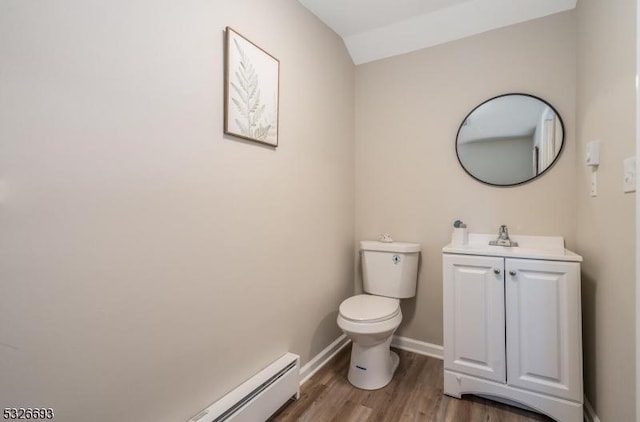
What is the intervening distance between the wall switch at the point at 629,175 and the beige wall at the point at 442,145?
Answer: 0.72m

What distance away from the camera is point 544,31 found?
180 centimetres

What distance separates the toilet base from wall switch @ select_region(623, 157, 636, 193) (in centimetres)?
135

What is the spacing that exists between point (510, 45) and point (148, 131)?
216 cm

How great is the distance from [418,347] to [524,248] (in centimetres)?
103

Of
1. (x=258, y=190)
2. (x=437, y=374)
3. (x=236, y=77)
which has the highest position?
(x=236, y=77)

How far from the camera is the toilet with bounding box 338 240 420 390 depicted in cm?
169

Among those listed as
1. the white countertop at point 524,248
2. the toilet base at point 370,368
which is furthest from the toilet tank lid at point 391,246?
the toilet base at point 370,368

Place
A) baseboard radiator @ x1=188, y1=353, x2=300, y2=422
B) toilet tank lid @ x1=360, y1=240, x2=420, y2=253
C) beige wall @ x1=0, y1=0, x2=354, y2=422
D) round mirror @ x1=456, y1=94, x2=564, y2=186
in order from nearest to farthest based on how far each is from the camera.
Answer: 1. beige wall @ x1=0, y1=0, x2=354, y2=422
2. baseboard radiator @ x1=188, y1=353, x2=300, y2=422
3. round mirror @ x1=456, y1=94, x2=564, y2=186
4. toilet tank lid @ x1=360, y1=240, x2=420, y2=253

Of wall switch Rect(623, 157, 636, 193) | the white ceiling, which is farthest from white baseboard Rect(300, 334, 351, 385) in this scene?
the white ceiling

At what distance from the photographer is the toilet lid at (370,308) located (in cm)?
170

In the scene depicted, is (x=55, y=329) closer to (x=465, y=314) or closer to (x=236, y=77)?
(x=236, y=77)

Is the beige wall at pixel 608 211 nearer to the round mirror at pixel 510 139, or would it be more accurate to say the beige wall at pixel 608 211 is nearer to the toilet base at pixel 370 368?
the round mirror at pixel 510 139

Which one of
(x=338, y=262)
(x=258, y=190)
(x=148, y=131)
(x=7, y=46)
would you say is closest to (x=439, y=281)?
(x=338, y=262)

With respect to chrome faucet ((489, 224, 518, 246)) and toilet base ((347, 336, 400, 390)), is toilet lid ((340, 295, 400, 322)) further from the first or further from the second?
chrome faucet ((489, 224, 518, 246))
